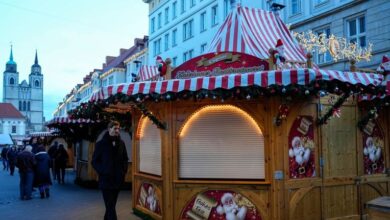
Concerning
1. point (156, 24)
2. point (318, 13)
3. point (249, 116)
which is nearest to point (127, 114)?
point (249, 116)

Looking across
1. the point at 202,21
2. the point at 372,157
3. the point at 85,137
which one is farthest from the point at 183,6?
the point at 372,157

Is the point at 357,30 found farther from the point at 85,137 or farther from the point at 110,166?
the point at 110,166

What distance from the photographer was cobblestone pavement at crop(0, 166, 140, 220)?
1002 cm

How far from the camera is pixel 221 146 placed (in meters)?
8.27

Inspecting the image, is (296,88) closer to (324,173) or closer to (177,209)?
(324,173)

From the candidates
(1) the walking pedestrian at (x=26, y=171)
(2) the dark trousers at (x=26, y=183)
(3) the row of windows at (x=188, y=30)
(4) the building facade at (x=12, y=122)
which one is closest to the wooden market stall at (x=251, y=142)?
(1) the walking pedestrian at (x=26, y=171)

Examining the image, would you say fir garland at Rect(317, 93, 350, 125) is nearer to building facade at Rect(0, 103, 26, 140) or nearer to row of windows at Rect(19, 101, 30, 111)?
building facade at Rect(0, 103, 26, 140)

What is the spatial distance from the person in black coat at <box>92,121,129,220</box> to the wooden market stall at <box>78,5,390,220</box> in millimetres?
877

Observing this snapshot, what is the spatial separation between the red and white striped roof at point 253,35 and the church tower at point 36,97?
14292cm

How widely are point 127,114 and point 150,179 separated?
10.2 ft

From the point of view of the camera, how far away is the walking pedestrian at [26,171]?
13141mm

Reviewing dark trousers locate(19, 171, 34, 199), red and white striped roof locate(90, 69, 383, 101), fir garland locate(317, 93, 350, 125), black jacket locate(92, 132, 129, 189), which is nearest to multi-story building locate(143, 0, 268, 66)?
dark trousers locate(19, 171, 34, 199)

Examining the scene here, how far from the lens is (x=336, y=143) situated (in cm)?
884

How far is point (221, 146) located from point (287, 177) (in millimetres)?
1378
